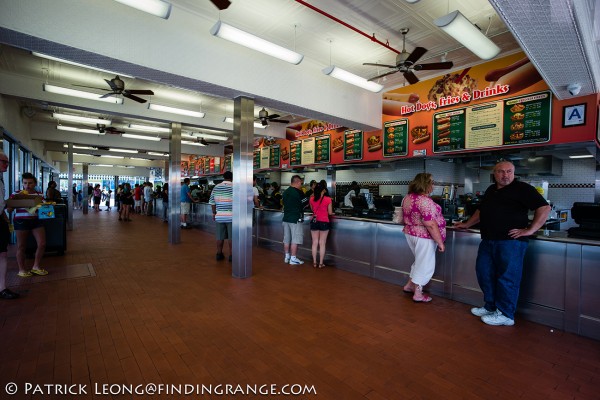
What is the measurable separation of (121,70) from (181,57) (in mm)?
840

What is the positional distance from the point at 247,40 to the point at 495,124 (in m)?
4.58

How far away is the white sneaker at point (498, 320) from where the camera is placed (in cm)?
341

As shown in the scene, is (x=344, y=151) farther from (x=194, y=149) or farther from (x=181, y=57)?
(x=194, y=149)

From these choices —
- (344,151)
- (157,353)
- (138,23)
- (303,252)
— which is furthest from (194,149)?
(157,353)

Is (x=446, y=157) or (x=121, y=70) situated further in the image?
(x=446, y=157)

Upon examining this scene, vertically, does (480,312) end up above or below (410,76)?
below

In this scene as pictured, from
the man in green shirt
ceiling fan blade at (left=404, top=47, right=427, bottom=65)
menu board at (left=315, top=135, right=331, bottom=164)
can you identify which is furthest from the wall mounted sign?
menu board at (left=315, top=135, right=331, bottom=164)

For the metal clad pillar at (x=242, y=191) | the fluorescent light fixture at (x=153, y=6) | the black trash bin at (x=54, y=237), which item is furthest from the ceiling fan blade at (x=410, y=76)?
the black trash bin at (x=54, y=237)

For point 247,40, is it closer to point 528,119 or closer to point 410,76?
point 410,76

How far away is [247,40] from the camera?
3.93m

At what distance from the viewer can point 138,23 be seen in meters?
4.04

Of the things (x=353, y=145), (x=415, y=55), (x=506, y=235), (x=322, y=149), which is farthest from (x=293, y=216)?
(x=322, y=149)

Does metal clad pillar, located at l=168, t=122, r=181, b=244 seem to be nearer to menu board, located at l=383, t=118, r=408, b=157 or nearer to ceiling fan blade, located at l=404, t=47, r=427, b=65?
menu board, located at l=383, t=118, r=408, b=157

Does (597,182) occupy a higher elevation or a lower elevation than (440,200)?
higher
